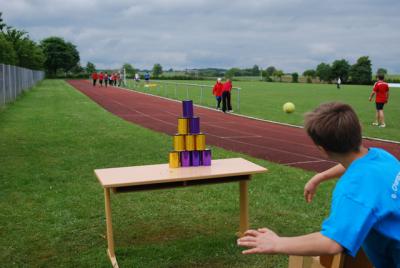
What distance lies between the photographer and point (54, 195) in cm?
674

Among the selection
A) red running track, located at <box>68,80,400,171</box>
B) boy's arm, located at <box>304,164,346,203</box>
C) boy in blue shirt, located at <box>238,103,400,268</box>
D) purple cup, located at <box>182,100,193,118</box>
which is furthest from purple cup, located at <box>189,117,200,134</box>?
red running track, located at <box>68,80,400,171</box>

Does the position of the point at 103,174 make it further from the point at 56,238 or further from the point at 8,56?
the point at 8,56

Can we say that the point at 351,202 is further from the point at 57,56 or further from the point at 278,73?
the point at 57,56

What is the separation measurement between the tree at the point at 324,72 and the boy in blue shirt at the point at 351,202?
91.7 metres

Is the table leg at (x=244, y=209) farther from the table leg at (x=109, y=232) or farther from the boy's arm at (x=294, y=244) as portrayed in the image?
the boy's arm at (x=294, y=244)

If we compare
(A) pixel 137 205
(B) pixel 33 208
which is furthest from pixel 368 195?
(B) pixel 33 208

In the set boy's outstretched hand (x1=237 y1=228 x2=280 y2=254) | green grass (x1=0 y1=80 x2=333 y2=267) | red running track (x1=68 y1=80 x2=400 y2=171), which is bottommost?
green grass (x1=0 y1=80 x2=333 y2=267)

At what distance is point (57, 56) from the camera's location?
98.9 meters

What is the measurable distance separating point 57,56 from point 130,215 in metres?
99.7

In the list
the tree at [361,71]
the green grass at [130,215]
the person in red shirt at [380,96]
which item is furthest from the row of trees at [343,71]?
the green grass at [130,215]

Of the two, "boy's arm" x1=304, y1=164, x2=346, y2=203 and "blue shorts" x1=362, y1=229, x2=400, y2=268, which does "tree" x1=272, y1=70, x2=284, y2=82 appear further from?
"blue shorts" x1=362, y1=229, x2=400, y2=268

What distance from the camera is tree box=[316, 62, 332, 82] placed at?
296ft

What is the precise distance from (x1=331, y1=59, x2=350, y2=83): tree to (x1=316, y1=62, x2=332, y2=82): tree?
3.21 ft

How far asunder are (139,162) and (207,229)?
3.79 meters
